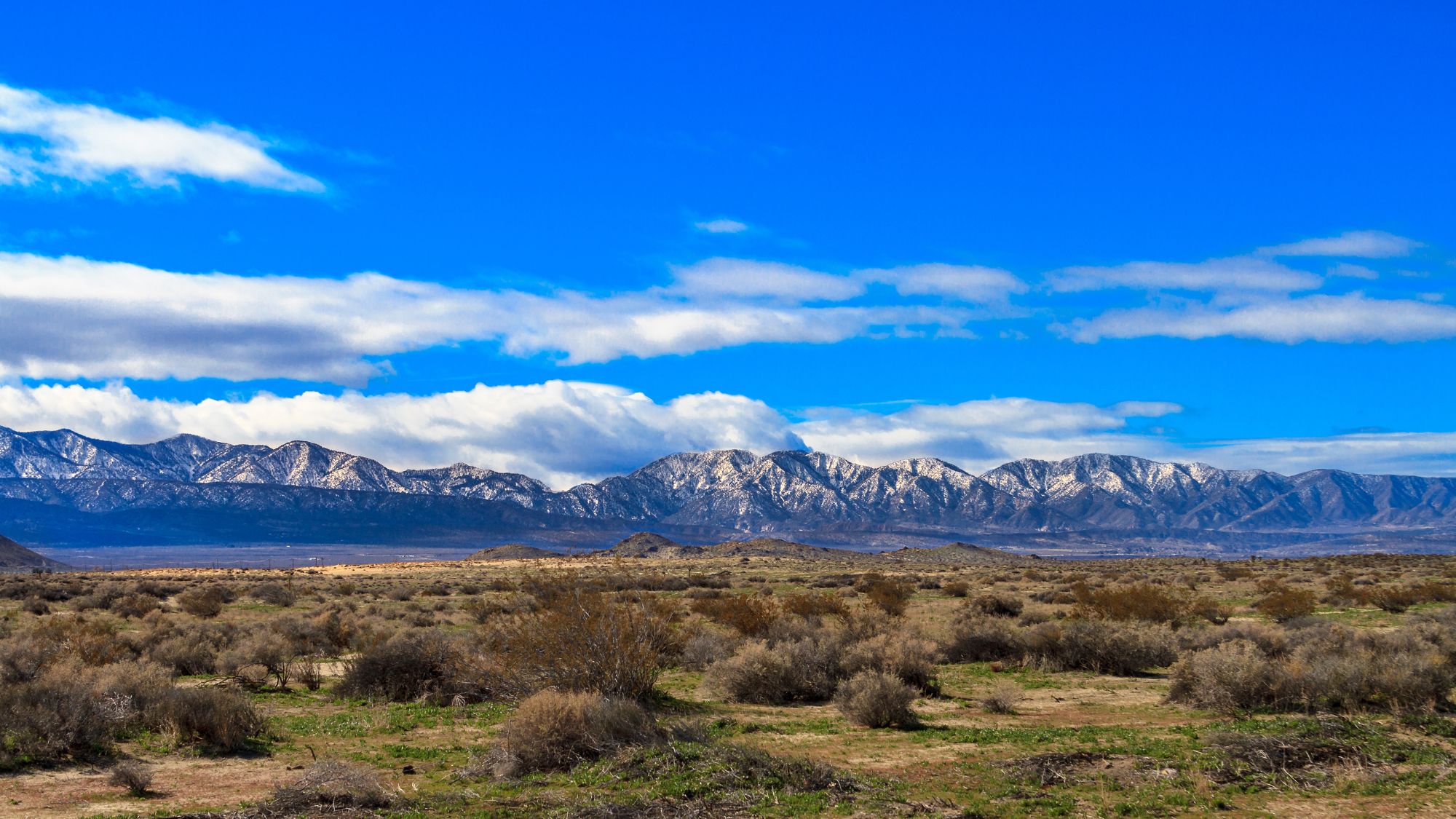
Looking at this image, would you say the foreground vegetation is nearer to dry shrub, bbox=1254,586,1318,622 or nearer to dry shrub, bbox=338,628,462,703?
dry shrub, bbox=338,628,462,703

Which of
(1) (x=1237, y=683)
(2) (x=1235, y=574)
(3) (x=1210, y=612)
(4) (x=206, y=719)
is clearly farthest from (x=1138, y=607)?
(2) (x=1235, y=574)

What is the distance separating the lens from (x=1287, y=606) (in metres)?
41.5

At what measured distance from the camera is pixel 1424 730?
18422mm

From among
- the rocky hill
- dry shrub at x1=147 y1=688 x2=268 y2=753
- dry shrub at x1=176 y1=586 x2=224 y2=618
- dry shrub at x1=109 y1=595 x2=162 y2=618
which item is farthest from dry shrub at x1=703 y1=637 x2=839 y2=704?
the rocky hill

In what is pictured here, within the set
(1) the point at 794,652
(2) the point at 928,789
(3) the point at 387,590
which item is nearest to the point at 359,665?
(1) the point at 794,652

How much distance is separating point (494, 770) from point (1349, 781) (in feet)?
40.3

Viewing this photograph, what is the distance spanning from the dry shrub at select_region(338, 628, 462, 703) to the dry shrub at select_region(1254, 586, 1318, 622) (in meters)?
30.1

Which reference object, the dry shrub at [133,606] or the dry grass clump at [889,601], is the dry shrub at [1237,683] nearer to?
the dry grass clump at [889,601]

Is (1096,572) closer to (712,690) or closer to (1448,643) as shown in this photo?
(1448,643)

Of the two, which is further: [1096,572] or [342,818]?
[1096,572]

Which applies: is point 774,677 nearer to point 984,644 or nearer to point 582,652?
point 582,652

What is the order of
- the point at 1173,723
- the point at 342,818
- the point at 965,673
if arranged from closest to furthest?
1. the point at 342,818
2. the point at 1173,723
3. the point at 965,673

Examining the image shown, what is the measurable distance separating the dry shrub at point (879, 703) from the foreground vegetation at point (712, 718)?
0.05m

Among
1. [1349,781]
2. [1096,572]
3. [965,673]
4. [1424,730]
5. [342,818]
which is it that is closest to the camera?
[342,818]
